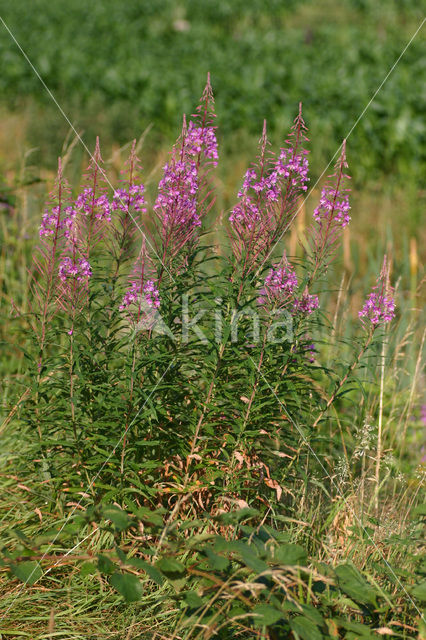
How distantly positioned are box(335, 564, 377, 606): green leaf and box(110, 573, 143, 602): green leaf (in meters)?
0.72

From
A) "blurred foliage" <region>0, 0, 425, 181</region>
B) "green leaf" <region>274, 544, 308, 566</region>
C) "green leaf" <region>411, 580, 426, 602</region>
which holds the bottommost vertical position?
"green leaf" <region>411, 580, 426, 602</region>

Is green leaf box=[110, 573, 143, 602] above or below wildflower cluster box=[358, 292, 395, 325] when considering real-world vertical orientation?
below

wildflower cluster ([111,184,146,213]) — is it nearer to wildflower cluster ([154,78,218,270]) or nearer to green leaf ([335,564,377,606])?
wildflower cluster ([154,78,218,270])

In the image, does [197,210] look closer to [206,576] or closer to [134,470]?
[134,470]

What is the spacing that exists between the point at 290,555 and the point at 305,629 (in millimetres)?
265

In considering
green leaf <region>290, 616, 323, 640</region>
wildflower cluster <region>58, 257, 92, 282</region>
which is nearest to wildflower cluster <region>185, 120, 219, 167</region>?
wildflower cluster <region>58, 257, 92, 282</region>

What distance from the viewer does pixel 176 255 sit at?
9.39 feet

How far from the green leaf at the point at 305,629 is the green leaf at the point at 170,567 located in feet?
1.39

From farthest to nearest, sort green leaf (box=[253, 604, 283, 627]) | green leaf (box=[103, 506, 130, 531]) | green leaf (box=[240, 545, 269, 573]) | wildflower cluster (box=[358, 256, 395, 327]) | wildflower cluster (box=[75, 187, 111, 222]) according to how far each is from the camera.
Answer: wildflower cluster (box=[358, 256, 395, 327])
wildflower cluster (box=[75, 187, 111, 222])
green leaf (box=[103, 506, 130, 531])
green leaf (box=[240, 545, 269, 573])
green leaf (box=[253, 604, 283, 627])

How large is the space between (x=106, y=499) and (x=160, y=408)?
45 centimetres

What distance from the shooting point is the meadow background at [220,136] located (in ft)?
12.8

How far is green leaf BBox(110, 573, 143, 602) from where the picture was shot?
2.26 meters

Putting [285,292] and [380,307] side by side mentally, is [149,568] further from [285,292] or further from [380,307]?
[380,307]

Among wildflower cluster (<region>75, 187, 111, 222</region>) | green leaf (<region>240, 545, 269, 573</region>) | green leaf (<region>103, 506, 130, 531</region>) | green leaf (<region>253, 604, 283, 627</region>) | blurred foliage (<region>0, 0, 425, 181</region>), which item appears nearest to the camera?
green leaf (<region>253, 604, 283, 627</region>)
